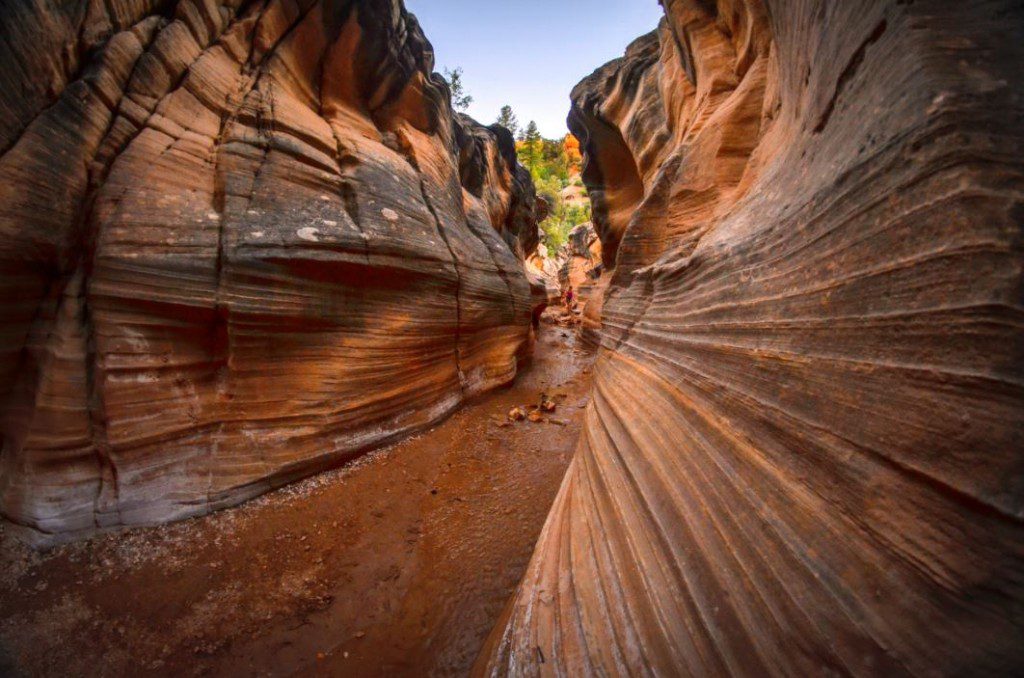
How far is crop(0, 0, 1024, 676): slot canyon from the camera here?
946mm

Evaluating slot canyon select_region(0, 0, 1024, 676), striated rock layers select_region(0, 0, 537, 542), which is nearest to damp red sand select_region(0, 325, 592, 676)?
slot canyon select_region(0, 0, 1024, 676)

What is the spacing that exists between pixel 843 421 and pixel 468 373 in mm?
4721

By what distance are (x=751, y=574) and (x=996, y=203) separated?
1313 millimetres

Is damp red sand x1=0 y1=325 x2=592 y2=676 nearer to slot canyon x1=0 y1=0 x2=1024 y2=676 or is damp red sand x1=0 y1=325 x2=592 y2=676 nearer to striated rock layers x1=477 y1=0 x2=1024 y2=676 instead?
slot canyon x1=0 y1=0 x2=1024 y2=676

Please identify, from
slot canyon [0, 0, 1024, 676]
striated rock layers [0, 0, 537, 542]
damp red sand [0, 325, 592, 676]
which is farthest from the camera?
striated rock layers [0, 0, 537, 542]

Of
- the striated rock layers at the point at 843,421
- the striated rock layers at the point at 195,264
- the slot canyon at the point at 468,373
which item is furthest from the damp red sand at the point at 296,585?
the striated rock layers at the point at 843,421

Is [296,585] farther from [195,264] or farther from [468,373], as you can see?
[468,373]

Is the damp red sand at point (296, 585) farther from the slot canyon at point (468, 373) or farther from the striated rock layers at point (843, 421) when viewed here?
the striated rock layers at point (843, 421)

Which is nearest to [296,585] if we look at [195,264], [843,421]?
[195,264]

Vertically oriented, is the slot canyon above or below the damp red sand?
above

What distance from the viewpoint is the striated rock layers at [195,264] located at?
2557 millimetres

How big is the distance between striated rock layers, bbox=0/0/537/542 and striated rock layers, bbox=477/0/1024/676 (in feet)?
9.41

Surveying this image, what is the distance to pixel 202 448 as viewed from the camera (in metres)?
2.92

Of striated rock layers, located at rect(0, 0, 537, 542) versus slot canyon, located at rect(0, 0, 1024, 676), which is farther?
striated rock layers, located at rect(0, 0, 537, 542)
